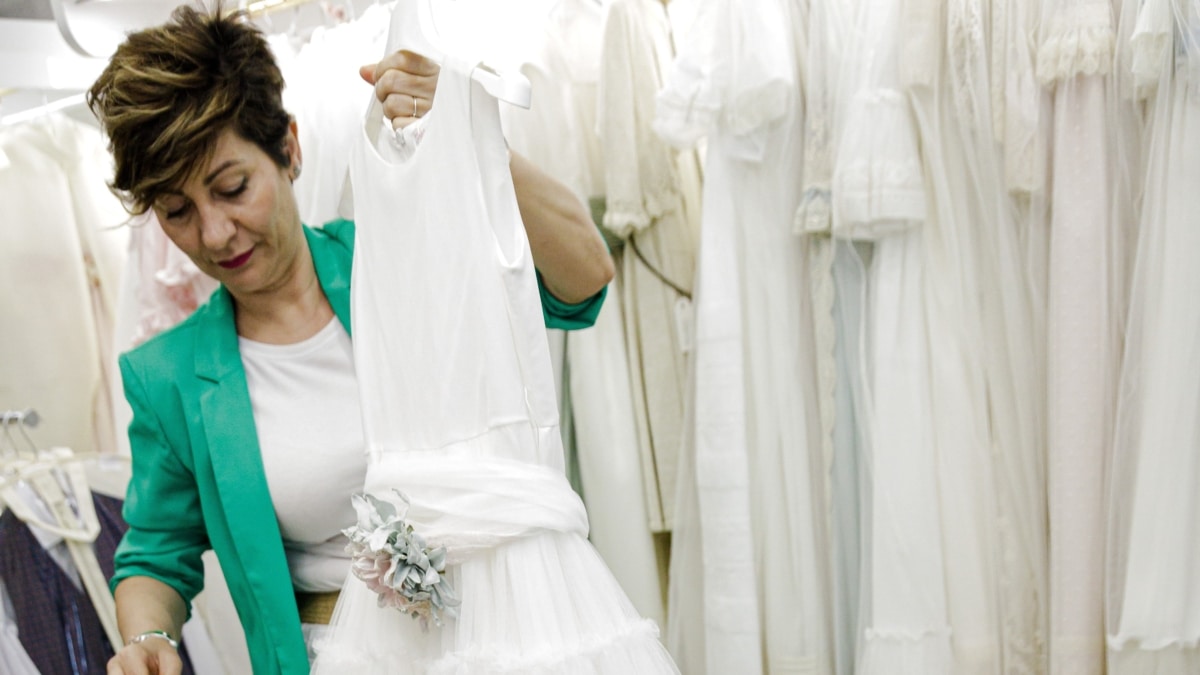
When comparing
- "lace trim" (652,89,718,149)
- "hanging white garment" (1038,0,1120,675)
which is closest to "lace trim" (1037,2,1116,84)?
"hanging white garment" (1038,0,1120,675)

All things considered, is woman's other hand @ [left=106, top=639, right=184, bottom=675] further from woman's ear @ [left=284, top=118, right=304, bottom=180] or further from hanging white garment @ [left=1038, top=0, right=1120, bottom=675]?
hanging white garment @ [left=1038, top=0, right=1120, bottom=675]

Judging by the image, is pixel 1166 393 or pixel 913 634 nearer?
pixel 1166 393

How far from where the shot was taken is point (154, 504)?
5.17 ft

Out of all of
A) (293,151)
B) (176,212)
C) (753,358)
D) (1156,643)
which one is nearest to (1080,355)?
(1156,643)

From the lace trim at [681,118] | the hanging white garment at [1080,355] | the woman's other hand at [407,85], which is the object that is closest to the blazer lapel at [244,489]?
the woman's other hand at [407,85]

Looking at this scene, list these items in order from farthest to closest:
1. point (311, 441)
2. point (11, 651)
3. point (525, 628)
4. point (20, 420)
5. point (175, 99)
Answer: point (20, 420)
point (11, 651)
point (311, 441)
point (175, 99)
point (525, 628)

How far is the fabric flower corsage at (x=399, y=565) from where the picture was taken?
3.60 feet

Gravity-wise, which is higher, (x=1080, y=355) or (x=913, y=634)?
(x=1080, y=355)

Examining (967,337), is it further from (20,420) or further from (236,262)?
(20,420)

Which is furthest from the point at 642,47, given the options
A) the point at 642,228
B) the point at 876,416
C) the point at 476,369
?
the point at 476,369

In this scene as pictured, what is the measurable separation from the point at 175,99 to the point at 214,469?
483mm

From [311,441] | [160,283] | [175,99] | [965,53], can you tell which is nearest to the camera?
[175,99]

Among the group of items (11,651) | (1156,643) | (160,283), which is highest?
(160,283)

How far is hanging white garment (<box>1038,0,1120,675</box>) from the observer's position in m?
1.49
